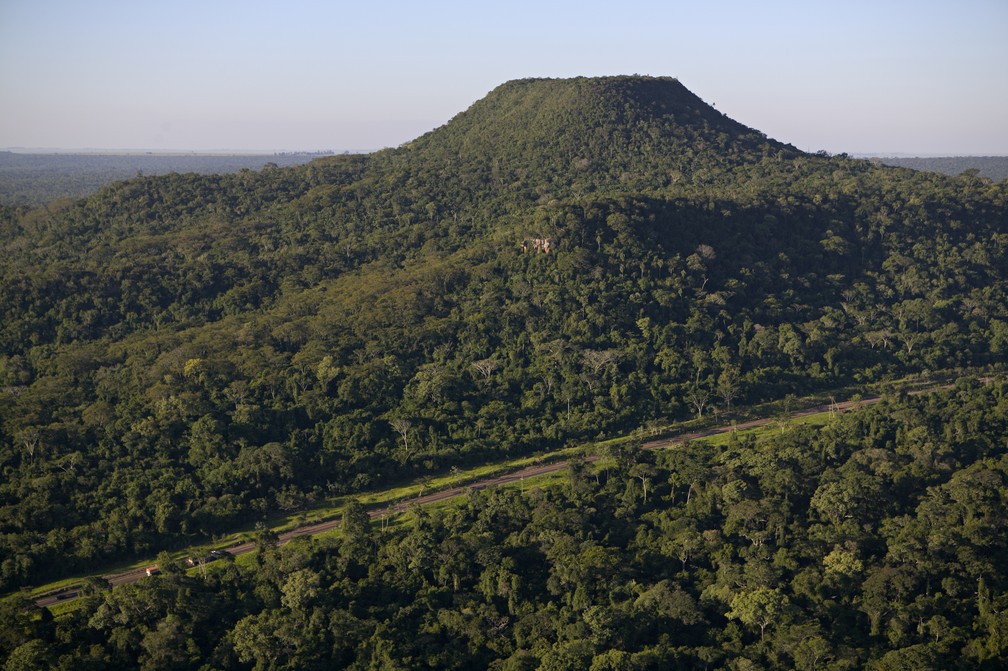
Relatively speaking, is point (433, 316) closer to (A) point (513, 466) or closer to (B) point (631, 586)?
(A) point (513, 466)

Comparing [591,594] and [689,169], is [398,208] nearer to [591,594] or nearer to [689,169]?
[689,169]

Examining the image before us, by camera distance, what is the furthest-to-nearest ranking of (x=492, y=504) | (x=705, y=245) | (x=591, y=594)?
1. (x=705, y=245)
2. (x=492, y=504)
3. (x=591, y=594)

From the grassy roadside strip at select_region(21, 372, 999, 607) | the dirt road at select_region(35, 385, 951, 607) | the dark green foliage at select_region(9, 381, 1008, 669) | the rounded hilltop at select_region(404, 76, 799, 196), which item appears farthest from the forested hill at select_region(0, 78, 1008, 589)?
the dark green foliage at select_region(9, 381, 1008, 669)

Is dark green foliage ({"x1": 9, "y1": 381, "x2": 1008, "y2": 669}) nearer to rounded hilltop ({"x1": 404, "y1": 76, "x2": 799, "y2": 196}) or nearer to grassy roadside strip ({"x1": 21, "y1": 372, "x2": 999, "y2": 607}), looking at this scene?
grassy roadside strip ({"x1": 21, "y1": 372, "x2": 999, "y2": 607})

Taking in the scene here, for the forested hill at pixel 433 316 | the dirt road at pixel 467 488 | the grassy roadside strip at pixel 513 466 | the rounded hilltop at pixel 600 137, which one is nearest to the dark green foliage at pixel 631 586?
the dirt road at pixel 467 488

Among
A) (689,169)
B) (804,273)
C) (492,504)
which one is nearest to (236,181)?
(689,169)

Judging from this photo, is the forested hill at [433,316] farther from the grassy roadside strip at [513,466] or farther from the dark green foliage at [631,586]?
the dark green foliage at [631,586]

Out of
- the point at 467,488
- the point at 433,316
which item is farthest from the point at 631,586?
the point at 433,316
